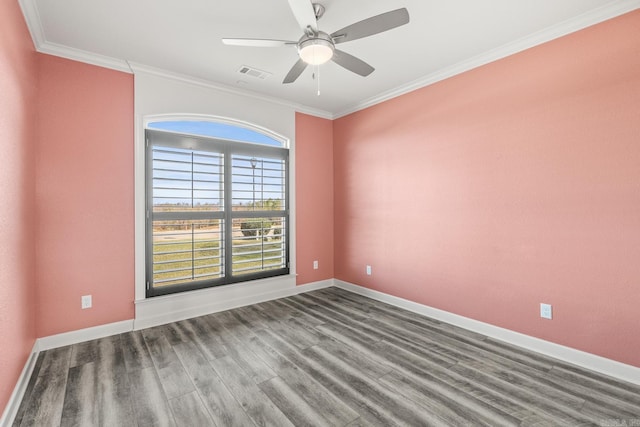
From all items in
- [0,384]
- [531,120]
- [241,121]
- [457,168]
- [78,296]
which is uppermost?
[241,121]

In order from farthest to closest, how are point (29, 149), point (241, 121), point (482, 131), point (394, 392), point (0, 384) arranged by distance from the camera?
point (241, 121) < point (482, 131) < point (29, 149) < point (394, 392) < point (0, 384)

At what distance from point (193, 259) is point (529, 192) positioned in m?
3.59

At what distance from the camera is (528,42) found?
261cm

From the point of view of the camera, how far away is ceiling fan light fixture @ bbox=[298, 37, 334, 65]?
6.61 feet

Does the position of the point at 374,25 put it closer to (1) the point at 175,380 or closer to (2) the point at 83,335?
(1) the point at 175,380

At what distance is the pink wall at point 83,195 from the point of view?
2.66 m

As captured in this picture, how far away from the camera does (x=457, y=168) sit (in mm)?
3193

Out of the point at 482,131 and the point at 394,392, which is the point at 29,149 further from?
the point at 482,131

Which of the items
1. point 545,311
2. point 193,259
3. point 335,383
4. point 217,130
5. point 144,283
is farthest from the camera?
point 217,130

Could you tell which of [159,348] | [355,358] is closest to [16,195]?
[159,348]

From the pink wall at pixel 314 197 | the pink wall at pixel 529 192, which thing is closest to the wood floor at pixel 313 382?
the pink wall at pixel 529 192

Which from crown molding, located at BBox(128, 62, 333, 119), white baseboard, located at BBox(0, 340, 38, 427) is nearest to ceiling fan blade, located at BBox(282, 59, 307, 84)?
crown molding, located at BBox(128, 62, 333, 119)

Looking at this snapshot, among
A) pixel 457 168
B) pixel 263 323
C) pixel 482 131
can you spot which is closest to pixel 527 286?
pixel 457 168

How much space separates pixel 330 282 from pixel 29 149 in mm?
3900
